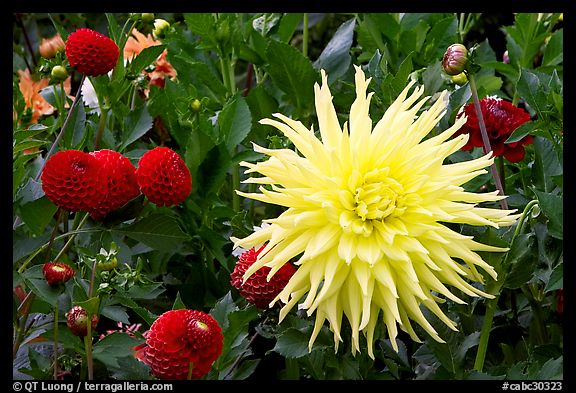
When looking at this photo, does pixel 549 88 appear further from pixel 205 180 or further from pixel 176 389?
pixel 176 389

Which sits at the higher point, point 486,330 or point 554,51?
point 554,51

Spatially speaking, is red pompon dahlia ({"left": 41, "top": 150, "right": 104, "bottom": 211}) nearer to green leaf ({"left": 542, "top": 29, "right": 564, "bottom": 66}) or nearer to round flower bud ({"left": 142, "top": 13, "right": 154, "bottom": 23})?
round flower bud ({"left": 142, "top": 13, "right": 154, "bottom": 23})

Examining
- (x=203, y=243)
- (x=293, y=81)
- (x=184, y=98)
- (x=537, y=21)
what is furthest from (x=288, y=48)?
(x=537, y=21)

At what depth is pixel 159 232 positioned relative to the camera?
98 cm

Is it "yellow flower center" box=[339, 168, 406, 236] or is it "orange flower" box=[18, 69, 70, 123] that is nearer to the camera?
"yellow flower center" box=[339, 168, 406, 236]

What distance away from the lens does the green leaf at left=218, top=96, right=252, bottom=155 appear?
1088mm

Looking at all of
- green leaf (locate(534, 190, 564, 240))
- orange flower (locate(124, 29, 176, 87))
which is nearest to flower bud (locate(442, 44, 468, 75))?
green leaf (locate(534, 190, 564, 240))

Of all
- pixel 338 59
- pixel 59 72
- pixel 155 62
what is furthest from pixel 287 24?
pixel 59 72

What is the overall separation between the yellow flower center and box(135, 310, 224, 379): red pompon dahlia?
0.18 metres

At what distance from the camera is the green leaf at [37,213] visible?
95 centimetres

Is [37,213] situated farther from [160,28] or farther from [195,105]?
[160,28]

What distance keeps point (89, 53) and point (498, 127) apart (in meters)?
0.52

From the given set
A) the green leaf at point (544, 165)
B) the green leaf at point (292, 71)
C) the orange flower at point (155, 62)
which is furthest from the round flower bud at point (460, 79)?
the orange flower at point (155, 62)
